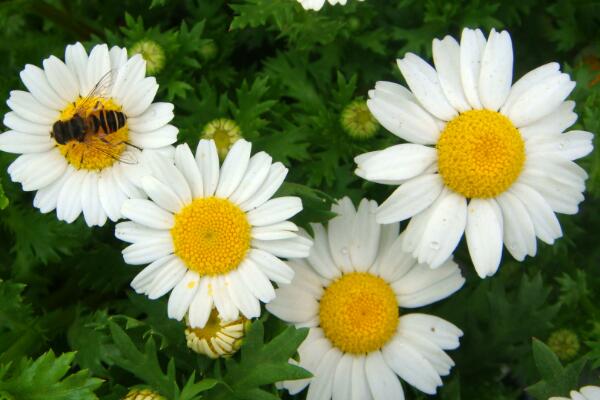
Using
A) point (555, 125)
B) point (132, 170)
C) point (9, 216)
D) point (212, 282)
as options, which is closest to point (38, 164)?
point (132, 170)

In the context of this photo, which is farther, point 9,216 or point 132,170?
point 9,216

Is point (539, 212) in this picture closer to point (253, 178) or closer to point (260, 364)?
point (253, 178)

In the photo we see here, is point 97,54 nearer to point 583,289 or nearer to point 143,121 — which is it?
point 143,121

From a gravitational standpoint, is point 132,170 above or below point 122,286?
above

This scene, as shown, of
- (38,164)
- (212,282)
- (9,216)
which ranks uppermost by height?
(38,164)

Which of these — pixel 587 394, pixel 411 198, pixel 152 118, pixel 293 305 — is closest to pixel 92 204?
pixel 152 118

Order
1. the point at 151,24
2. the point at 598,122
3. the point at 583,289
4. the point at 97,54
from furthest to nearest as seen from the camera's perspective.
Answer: the point at 151,24
the point at 583,289
the point at 598,122
the point at 97,54

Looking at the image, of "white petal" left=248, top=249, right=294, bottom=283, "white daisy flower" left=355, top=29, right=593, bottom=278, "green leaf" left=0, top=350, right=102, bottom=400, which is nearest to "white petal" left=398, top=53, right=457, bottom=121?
"white daisy flower" left=355, top=29, right=593, bottom=278

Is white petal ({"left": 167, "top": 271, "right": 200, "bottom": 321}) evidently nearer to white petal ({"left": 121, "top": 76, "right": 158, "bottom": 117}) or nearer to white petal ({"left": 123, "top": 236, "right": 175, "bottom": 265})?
white petal ({"left": 123, "top": 236, "right": 175, "bottom": 265})
